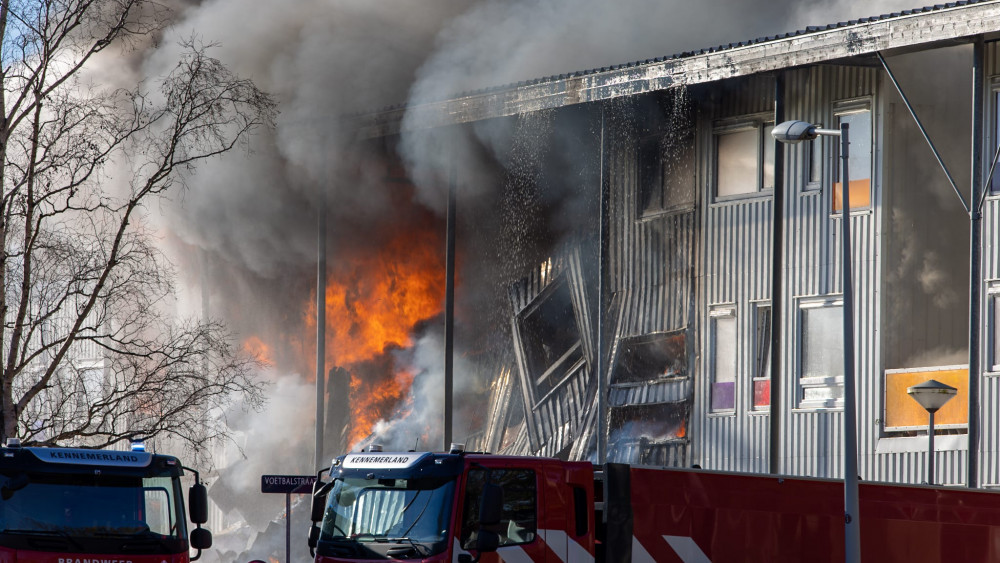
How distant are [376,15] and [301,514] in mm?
10976

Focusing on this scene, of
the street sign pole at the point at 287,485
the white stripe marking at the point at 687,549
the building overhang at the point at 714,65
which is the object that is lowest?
the white stripe marking at the point at 687,549

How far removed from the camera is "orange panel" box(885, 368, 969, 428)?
19.8 meters

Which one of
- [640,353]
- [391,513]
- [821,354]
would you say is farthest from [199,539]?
[640,353]

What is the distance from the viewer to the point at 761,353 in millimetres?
22422

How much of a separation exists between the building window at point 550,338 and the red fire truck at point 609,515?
11.6 m

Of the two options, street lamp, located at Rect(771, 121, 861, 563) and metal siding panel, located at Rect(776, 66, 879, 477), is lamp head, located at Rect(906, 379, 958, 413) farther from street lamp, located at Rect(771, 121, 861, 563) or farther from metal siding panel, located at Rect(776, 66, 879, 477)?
metal siding panel, located at Rect(776, 66, 879, 477)

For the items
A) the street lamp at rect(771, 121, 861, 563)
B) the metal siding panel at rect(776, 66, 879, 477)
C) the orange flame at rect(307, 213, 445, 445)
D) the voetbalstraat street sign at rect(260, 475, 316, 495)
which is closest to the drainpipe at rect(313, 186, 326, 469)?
the orange flame at rect(307, 213, 445, 445)

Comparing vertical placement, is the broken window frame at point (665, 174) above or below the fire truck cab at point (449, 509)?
above

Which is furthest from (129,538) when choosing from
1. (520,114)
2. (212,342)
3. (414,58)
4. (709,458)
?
(414,58)

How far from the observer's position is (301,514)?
2675 centimetres

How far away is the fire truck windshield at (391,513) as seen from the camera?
36.0 feet

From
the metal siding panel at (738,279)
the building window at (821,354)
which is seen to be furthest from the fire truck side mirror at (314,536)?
the metal siding panel at (738,279)

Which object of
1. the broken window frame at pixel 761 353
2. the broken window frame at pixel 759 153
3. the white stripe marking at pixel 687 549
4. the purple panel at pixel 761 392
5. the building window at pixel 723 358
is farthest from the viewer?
the building window at pixel 723 358

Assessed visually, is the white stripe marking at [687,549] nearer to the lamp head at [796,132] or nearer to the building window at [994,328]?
the lamp head at [796,132]
